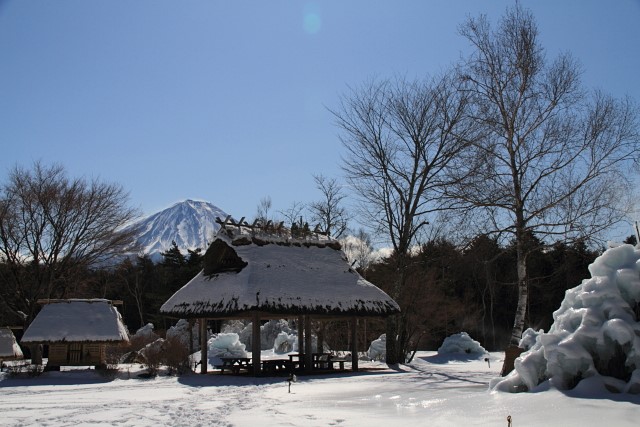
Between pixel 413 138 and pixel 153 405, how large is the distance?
1614cm

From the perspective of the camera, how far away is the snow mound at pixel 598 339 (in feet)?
27.7

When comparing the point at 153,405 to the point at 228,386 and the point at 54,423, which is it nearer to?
the point at 54,423

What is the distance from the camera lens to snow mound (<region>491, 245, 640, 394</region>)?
8.45 meters

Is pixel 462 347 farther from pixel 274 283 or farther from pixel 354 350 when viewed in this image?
pixel 274 283

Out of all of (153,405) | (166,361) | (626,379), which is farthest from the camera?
(166,361)

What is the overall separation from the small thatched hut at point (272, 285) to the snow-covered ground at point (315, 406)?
393 cm

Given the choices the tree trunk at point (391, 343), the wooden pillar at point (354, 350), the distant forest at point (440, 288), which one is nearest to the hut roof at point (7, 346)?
the distant forest at point (440, 288)

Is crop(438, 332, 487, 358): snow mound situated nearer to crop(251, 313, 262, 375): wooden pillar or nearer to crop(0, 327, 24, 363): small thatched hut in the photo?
crop(251, 313, 262, 375): wooden pillar

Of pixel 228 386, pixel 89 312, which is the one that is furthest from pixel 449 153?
pixel 89 312

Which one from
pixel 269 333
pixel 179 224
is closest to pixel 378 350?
pixel 269 333

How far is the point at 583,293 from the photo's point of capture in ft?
30.6

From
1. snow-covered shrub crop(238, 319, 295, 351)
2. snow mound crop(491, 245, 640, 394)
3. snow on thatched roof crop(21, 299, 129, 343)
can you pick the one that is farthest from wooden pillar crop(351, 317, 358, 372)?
snow-covered shrub crop(238, 319, 295, 351)

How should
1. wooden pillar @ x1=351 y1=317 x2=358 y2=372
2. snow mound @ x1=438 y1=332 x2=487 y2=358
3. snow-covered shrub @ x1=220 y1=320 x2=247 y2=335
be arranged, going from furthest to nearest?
snow-covered shrub @ x1=220 y1=320 x2=247 y2=335 → snow mound @ x1=438 y1=332 x2=487 y2=358 → wooden pillar @ x1=351 y1=317 x2=358 y2=372

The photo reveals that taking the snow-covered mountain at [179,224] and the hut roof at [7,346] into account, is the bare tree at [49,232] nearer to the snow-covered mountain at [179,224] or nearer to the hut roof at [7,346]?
the hut roof at [7,346]
